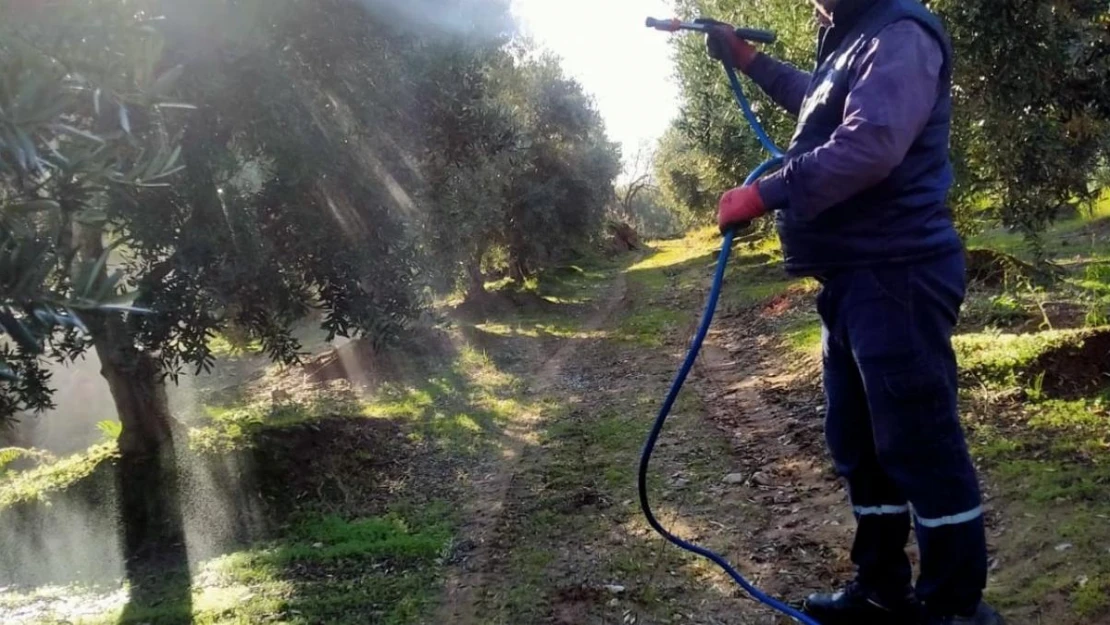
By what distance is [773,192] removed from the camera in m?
3.08

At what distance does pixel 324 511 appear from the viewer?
7602mm

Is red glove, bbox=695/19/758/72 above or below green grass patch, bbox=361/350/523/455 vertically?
above

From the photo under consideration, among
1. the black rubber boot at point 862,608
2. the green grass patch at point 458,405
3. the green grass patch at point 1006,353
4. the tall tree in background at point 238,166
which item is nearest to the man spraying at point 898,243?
the black rubber boot at point 862,608

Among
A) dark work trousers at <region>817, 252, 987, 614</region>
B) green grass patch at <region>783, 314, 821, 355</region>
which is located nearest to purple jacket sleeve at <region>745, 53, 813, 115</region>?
dark work trousers at <region>817, 252, 987, 614</region>

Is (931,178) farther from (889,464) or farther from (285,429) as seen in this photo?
(285,429)

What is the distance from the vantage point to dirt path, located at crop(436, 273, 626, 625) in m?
4.69

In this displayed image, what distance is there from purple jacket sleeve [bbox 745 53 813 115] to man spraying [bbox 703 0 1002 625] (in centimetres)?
61

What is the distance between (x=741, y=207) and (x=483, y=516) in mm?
4084

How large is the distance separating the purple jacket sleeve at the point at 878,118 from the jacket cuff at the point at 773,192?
0.06m

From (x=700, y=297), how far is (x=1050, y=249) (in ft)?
24.9

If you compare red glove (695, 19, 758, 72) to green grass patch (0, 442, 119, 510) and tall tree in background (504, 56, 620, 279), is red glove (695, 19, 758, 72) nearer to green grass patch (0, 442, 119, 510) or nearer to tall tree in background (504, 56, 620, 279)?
green grass patch (0, 442, 119, 510)

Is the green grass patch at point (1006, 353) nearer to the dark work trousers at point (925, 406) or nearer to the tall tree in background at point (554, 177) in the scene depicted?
the dark work trousers at point (925, 406)

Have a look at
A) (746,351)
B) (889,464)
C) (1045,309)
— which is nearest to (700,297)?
(746,351)

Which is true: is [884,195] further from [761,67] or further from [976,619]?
[976,619]
